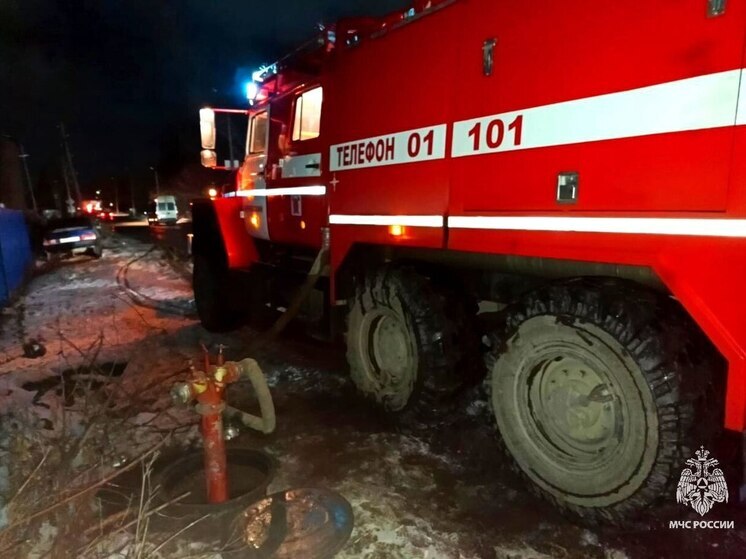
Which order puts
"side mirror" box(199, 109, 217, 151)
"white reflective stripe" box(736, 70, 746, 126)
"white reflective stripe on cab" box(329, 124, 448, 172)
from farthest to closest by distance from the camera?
1. "side mirror" box(199, 109, 217, 151)
2. "white reflective stripe on cab" box(329, 124, 448, 172)
3. "white reflective stripe" box(736, 70, 746, 126)

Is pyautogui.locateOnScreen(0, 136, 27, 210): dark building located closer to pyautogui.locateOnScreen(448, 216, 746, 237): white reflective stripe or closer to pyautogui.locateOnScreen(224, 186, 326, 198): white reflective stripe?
pyautogui.locateOnScreen(224, 186, 326, 198): white reflective stripe

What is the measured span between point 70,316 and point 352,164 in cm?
662

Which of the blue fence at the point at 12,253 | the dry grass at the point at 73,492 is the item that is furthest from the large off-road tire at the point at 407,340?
the blue fence at the point at 12,253

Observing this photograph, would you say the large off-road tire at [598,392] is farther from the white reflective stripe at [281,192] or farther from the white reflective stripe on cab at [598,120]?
the white reflective stripe at [281,192]

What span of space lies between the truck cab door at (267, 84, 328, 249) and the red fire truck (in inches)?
9.7

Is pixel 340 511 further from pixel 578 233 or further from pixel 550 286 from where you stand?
pixel 578 233

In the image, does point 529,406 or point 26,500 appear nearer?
point 26,500

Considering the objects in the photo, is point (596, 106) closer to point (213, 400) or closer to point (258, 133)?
point (213, 400)

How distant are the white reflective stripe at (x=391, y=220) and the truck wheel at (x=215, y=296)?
2.85 m

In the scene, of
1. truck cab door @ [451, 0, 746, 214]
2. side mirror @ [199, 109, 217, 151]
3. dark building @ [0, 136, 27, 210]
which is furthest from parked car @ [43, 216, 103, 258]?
truck cab door @ [451, 0, 746, 214]

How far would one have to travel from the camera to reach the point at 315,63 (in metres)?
4.93

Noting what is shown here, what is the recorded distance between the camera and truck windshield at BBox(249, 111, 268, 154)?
6040mm

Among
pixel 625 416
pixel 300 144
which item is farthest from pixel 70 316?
pixel 625 416

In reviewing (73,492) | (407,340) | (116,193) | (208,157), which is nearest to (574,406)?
(407,340)
